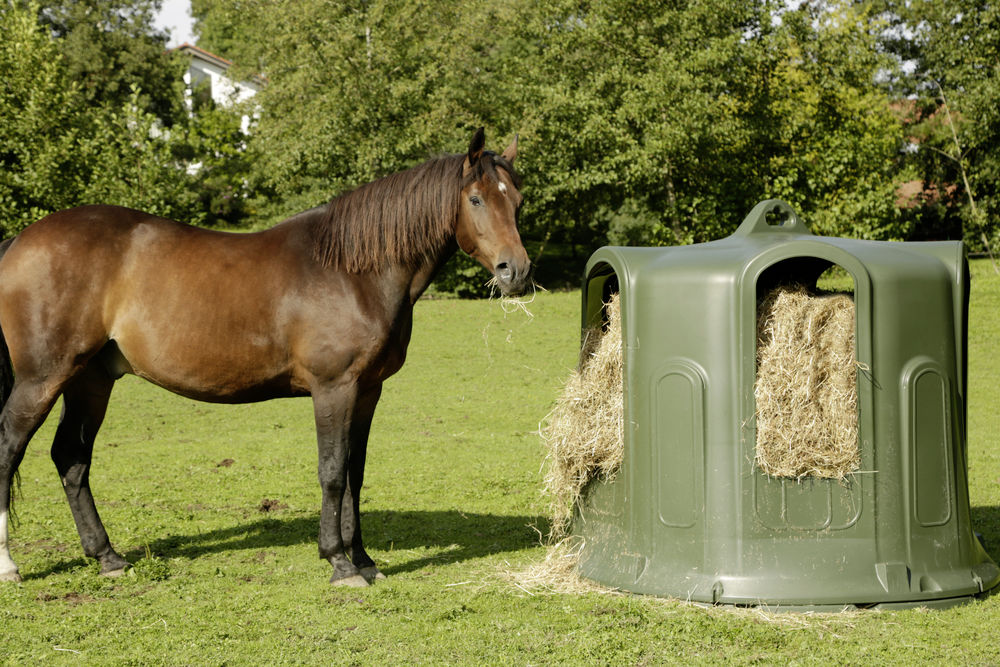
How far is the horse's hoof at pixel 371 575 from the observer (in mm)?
5469

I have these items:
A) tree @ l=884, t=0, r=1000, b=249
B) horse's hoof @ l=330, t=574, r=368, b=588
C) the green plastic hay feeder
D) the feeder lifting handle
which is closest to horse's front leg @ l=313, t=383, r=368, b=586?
horse's hoof @ l=330, t=574, r=368, b=588

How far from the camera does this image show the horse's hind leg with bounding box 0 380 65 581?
18.0ft

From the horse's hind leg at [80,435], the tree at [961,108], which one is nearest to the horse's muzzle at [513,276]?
the horse's hind leg at [80,435]

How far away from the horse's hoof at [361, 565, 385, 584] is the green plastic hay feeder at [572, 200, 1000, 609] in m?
1.44

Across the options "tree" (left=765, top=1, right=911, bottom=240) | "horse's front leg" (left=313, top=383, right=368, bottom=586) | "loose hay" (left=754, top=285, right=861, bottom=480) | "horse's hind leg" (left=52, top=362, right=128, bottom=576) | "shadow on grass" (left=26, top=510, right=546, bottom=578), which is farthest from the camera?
"tree" (left=765, top=1, right=911, bottom=240)

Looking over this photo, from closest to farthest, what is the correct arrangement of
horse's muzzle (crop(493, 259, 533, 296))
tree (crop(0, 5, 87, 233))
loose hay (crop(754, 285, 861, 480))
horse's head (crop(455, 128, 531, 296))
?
Answer: loose hay (crop(754, 285, 861, 480)) < horse's muzzle (crop(493, 259, 533, 296)) < horse's head (crop(455, 128, 531, 296)) < tree (crop(0, 5, 87, 233))

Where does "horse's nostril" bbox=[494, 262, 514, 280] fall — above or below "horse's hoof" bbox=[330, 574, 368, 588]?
above

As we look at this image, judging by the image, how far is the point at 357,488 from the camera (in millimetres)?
5816

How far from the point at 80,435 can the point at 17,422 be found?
49cm

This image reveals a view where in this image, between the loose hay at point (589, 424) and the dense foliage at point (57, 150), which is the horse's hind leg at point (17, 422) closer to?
the loose hay at point (589, 424)

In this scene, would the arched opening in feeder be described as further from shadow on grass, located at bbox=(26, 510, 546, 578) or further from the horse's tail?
the horse's tail

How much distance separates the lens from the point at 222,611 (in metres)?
4.85

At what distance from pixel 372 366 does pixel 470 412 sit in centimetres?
726

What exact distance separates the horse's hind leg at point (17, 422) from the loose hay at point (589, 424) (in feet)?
9.73
